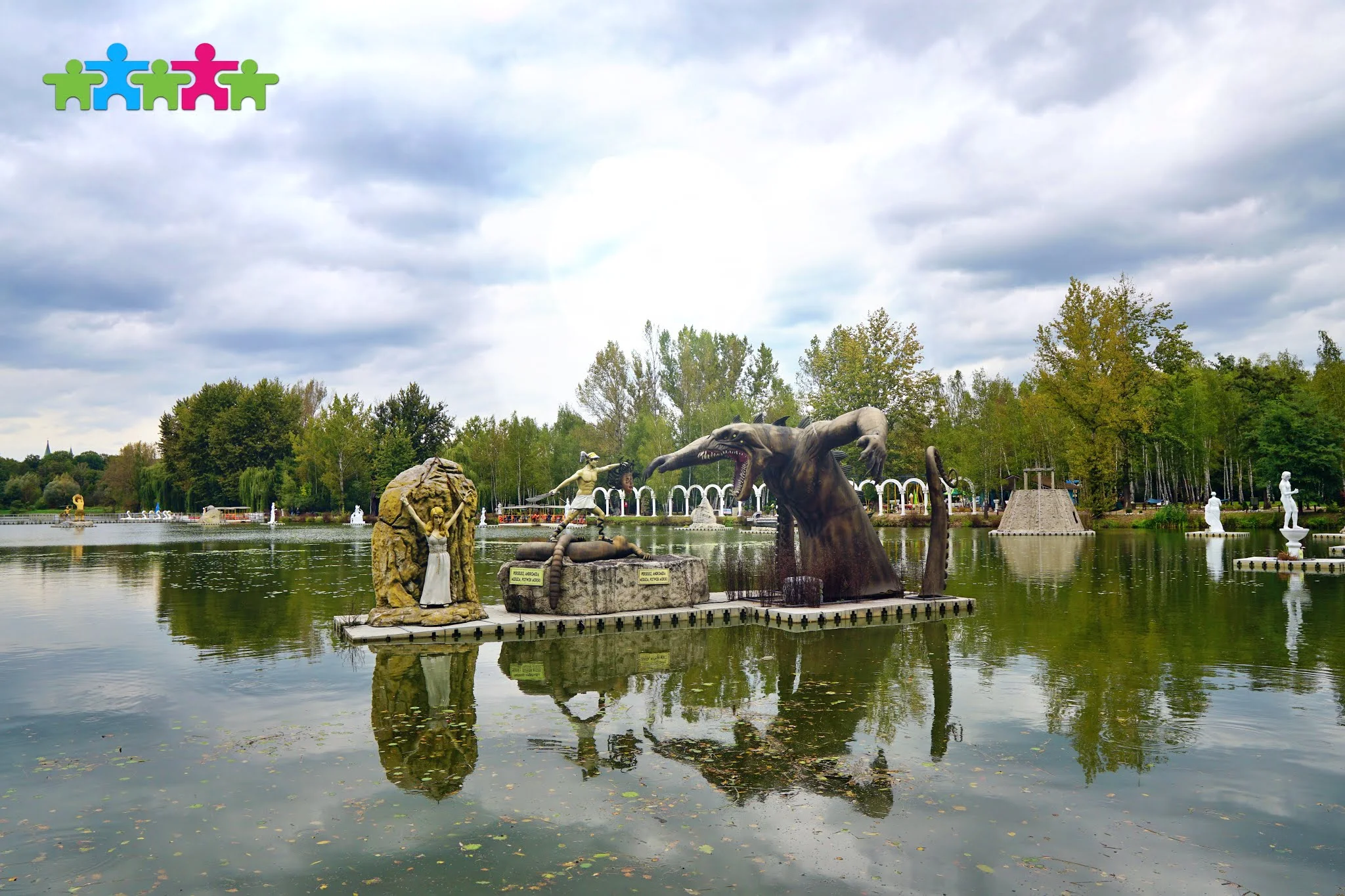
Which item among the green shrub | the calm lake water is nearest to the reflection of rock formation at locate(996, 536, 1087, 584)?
the green shrub

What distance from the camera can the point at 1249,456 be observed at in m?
51.6

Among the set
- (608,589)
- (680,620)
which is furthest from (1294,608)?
(608,589)

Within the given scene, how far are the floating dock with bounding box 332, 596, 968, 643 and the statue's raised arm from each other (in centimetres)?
238

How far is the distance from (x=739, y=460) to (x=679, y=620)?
10.6ft

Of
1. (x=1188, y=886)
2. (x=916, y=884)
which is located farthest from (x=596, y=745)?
(x=1188, y=886)

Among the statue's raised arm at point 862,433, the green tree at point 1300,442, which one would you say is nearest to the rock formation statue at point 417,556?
the statue's raised arm at point 862,433

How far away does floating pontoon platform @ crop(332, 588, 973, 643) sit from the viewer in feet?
42.4

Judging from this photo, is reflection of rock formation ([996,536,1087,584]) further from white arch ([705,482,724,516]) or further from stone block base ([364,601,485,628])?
white arch ([705,482,724,516])

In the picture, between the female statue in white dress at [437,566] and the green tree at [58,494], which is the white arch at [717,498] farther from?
the green tree at [58,494]

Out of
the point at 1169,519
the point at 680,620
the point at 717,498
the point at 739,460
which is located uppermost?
the point at 739,460

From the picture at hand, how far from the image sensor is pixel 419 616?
13352mm

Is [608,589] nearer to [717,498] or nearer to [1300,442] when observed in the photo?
[1300,442]

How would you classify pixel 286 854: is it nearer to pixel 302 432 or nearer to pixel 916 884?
pixel 916 884

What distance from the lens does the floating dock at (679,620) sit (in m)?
12.9
